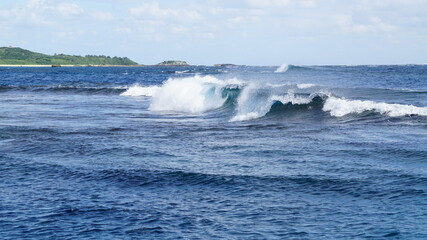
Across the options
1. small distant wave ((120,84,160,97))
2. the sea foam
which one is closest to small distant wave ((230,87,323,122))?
the sea foam

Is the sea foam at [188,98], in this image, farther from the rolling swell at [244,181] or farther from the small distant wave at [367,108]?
the rolling swell at [244,181]

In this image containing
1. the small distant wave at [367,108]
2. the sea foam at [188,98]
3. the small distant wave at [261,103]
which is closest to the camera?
the small distant wave at [367,108]

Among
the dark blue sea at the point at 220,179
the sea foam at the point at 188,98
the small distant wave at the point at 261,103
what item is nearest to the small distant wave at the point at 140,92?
the sea foam at the point at 188,98

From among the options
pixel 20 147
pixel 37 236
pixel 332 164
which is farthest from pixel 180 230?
pixel 20 147

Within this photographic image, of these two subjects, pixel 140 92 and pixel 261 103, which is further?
pixel 140 92

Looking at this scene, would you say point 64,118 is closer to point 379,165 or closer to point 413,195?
point 379,165

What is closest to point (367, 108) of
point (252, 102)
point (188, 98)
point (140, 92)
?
point (252, 102)

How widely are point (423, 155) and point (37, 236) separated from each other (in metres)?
8.84

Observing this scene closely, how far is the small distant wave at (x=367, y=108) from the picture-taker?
832 inches

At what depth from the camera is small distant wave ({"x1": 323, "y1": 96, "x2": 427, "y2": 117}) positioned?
21.1 meters

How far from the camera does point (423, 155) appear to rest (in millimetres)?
13141

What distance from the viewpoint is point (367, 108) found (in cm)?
2270

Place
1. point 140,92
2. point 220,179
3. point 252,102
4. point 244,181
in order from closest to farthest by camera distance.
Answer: point 244,181 < point 220,179 < point 252,102 < point 140,92

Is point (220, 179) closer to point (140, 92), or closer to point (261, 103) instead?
point (261, 103)
